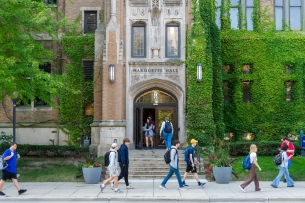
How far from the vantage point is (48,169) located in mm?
20109

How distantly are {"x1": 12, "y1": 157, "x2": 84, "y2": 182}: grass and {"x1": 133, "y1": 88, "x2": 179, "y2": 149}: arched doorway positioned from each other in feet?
12.8

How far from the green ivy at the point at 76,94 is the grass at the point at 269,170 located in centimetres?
1048

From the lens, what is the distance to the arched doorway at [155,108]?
23.8 m

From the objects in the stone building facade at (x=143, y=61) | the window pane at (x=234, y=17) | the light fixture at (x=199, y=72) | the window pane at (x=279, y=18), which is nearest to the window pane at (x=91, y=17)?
the stone building facade at (x=143, y=61)

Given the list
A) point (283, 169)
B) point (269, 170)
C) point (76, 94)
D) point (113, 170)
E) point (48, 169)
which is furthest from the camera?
point (76, 94)

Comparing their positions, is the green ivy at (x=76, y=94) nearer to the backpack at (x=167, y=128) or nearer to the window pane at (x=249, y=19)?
the backpack at (x=167, y=128)

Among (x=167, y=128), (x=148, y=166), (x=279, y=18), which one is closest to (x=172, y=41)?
(x=167, y=128)

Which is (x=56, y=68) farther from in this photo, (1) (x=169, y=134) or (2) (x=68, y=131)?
(1) (x=169, y=134)

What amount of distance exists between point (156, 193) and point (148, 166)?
203 inches

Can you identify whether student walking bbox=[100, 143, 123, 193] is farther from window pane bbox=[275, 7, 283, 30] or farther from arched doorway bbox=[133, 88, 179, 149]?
window pane bbox=[275, 7, 283, 30]

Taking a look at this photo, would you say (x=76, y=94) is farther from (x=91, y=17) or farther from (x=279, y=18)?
(x=279, y=18)

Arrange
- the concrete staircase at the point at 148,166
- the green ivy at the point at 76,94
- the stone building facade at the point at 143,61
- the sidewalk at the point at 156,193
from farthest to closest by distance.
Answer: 1. the green ivy at the point at 76,94
2. the stone building facade at the point at 143,61
3. the concrete staircase at the point at 148,166
4. the sidewalk at the point at 156,193

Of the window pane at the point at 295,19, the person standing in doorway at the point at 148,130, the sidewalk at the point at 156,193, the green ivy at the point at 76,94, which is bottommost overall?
the sidewalk at the point at 156,193

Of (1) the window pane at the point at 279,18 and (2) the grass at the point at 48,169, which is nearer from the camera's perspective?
(2) the grass at the point at 48,169
